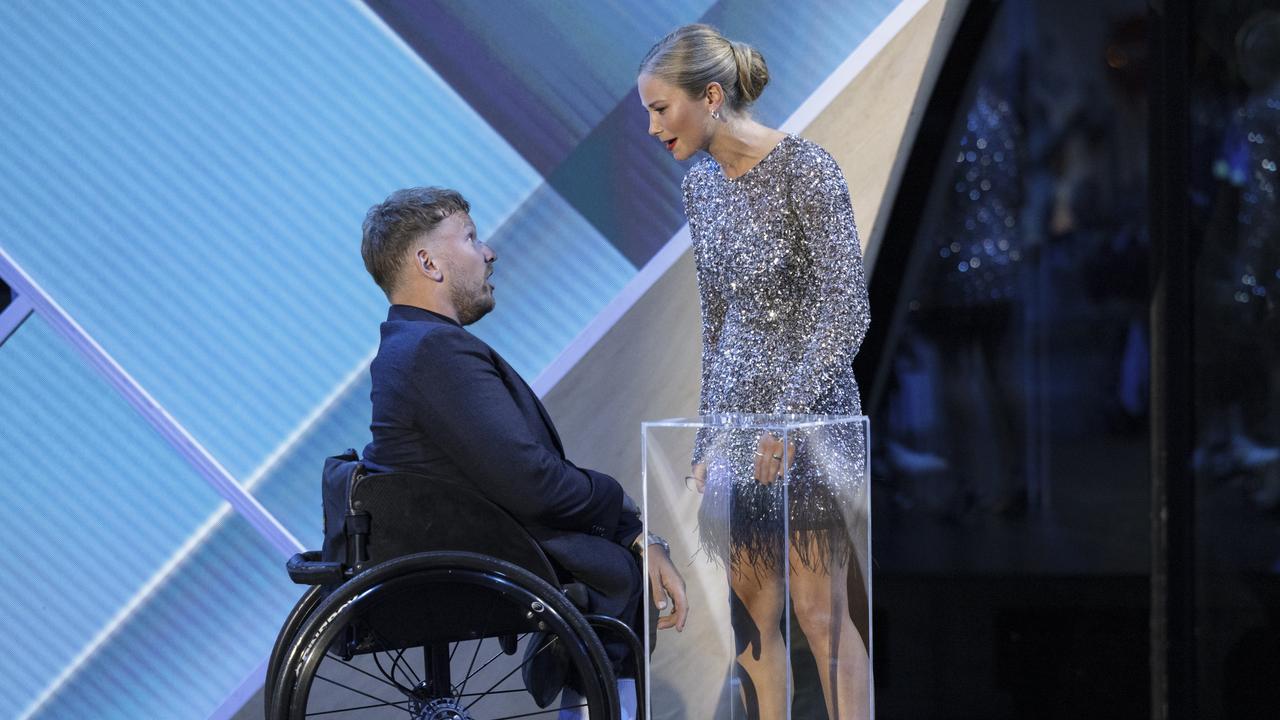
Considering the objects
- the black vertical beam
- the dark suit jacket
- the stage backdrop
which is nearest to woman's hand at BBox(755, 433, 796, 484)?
the dark suit jacket

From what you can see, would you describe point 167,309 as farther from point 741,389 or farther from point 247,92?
point 741,389

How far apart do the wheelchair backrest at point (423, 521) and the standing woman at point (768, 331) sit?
0.97ft

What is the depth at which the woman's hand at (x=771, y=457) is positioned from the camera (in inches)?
73.2

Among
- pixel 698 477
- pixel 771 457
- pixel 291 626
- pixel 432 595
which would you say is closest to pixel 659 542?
pixel 698 477

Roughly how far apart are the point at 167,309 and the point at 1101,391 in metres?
6.03

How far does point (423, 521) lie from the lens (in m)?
1.82

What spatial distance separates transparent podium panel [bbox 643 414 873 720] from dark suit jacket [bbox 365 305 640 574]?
12 centimetres

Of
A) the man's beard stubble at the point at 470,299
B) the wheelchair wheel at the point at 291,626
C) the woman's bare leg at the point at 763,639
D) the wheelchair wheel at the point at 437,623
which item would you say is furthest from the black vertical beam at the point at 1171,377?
the wheelchair wheel at the point at 291,626

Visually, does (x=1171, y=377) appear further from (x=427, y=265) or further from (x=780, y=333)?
(x=427, y=265)

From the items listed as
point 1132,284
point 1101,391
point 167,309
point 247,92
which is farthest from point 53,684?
point 1101,391

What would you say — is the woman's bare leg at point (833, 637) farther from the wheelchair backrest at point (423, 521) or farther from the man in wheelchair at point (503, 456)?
the wheelchair backrest at point (423, 521)

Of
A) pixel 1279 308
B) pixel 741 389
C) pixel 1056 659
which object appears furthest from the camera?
pixel 1279 308

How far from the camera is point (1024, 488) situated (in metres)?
6.84

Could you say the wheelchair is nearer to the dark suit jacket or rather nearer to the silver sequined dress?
the dark suit jacket
